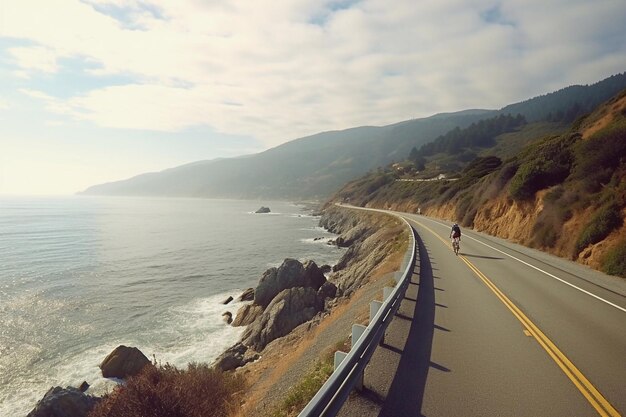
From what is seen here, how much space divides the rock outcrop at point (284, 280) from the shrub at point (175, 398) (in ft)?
47.1

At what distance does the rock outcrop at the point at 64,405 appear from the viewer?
11.0m

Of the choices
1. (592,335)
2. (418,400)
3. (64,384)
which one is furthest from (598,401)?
(64,384)

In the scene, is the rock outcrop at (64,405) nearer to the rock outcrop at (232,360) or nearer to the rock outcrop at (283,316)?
the rock outcrop at (232,360)

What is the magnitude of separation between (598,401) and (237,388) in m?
8.84

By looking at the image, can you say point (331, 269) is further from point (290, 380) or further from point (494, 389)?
point (494, 389)

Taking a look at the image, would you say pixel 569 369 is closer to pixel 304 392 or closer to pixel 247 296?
pixel 304 392

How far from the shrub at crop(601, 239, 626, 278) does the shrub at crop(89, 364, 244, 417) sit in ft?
57.0

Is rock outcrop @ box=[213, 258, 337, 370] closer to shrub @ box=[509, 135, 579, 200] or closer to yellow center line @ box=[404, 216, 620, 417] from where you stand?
yellow center line @ box=[404, 216, 620, 417]

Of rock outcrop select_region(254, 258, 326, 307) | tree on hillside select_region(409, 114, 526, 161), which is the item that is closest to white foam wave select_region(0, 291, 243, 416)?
rock outcrop select_region(254, 258, 326, 307)

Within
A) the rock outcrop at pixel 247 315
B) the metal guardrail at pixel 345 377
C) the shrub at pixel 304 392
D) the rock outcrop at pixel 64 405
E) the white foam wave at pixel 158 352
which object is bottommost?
the white foam wave at pixel 158 352

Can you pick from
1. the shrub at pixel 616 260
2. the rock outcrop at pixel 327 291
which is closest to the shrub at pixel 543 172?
the shrub at pixel 616 260

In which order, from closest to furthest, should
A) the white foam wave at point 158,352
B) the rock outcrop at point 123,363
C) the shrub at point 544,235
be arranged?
1. the white foam wave at point 158,352
2. the rock outcrop at point 123,363
3. the shrub at point 544,235

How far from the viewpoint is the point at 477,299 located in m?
11.2

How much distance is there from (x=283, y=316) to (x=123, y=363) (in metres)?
8.34
